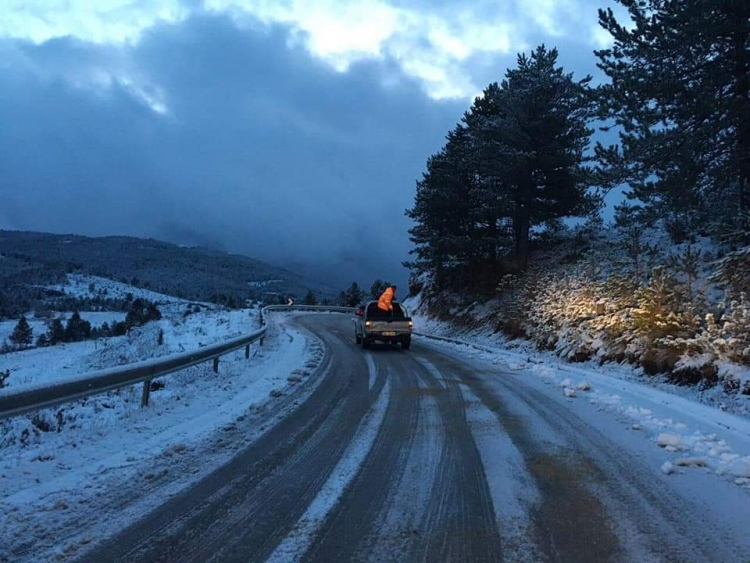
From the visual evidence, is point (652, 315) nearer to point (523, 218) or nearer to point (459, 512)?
point (459, 512)

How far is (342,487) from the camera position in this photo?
195 inches

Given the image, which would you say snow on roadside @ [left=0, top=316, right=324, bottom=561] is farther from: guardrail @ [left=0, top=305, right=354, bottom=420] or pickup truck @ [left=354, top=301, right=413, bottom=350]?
pickup truck @ [left=354, top=301, right=413, bottom=350]

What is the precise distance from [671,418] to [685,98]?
9725 mm

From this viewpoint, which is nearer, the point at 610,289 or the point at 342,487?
the point at 342,487

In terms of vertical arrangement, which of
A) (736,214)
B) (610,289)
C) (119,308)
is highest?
(736,214)

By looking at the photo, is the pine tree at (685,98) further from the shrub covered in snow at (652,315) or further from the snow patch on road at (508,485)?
the snow patch on road at (508,485)

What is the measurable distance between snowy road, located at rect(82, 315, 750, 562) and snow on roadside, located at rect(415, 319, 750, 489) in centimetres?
26

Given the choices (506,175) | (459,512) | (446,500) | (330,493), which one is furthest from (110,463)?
(506,175)

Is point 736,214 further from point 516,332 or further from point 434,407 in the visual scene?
point 434,407

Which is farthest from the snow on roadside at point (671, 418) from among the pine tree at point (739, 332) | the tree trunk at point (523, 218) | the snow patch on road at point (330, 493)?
the tree trunk at point (523, 218)

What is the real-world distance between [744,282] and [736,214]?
5255 millimetres

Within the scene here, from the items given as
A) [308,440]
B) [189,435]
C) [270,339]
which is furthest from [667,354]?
[270,339]

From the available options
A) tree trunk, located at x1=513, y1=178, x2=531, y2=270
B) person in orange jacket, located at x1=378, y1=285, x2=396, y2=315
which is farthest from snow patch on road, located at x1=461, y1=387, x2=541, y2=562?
tree trunk, located at x1=513, y1=178, x2=531, y2=270

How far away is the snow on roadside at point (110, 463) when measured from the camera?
3920 millimetres
